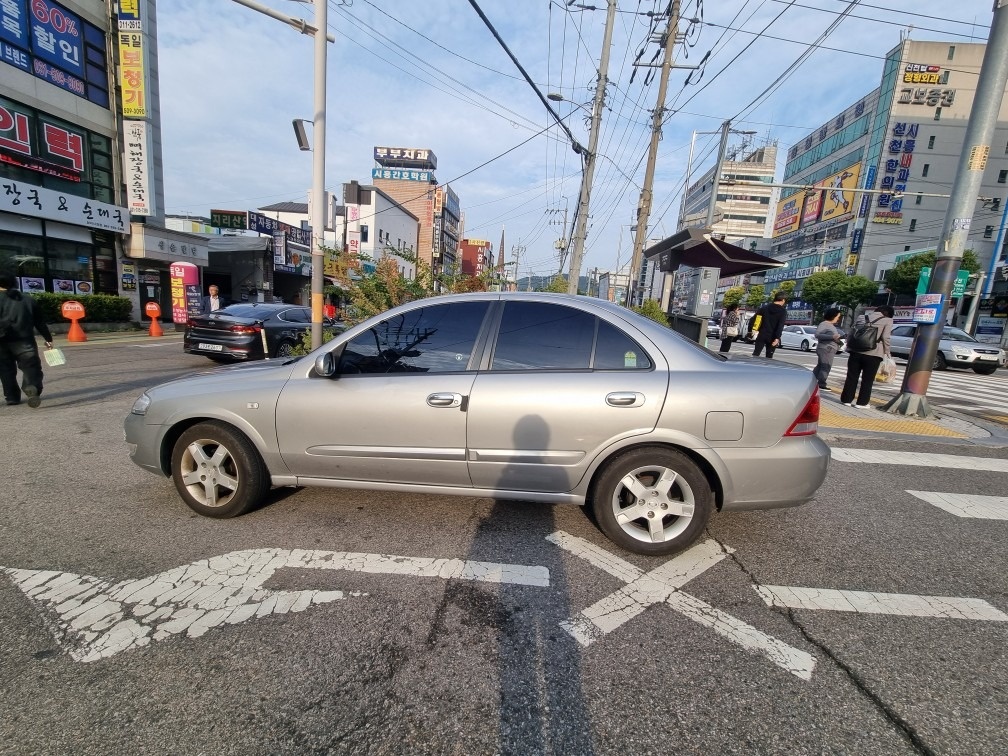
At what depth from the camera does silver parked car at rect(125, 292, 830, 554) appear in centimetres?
269

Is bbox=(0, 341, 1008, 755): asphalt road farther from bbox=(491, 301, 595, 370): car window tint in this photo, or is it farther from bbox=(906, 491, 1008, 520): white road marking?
bbox=(491, 301, 595, 370): car window tint

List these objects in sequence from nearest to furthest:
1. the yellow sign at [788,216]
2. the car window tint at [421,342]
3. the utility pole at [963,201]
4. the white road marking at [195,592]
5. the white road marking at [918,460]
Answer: the white road marking at [195,592] < the car window tint at [421,342] < the white road marking at [918,460] < the utility pole at [963,201] < the yellow sign at [788,216]

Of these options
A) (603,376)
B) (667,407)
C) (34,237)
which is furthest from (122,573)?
(34,237)

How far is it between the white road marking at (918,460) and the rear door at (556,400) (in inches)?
143

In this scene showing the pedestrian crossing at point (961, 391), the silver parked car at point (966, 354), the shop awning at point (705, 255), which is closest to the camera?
the pedestrian crossing at point (961, 391)

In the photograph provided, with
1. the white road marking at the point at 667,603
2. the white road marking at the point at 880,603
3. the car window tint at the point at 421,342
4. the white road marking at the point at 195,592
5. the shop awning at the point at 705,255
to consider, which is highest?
the shop awning at the point at 705,255

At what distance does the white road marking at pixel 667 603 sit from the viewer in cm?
205

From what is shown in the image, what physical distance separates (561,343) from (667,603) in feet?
5.22

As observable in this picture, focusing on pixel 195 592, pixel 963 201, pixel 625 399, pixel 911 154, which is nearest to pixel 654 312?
pixel 963 201

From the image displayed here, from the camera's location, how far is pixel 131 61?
48.1 feet

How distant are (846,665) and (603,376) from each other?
1755mm

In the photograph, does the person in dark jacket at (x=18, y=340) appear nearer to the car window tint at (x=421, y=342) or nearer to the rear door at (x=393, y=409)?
the rear door at (x=393, y=409)

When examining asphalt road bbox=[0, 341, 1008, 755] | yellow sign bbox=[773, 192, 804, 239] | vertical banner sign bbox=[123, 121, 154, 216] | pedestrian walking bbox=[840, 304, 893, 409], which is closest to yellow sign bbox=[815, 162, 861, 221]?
yellow sign bbox=[773, 192, 804, 239]

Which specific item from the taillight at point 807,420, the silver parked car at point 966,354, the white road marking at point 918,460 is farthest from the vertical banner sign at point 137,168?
the silver parked car at point 966,354
